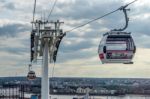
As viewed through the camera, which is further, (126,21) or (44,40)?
(44,40)

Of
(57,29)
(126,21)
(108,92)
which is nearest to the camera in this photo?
(126,21)

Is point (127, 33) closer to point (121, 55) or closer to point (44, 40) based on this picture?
point (121, 55)

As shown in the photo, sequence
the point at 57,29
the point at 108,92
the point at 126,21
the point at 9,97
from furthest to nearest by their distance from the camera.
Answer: the point at 108,92, the point at 9,97, the point at 57,29, the point at 126,21

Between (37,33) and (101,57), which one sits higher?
(37,33)

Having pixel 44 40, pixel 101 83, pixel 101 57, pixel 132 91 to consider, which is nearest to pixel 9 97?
pixel 132 91

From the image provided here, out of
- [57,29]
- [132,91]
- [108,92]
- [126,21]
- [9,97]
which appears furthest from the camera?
[108,92]

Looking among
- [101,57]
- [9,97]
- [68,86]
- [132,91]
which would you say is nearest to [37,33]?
[101,57]

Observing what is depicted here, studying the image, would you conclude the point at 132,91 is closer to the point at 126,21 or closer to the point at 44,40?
the point at 44,40

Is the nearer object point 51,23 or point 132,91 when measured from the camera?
point 51,23

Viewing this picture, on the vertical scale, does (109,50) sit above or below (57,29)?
below
